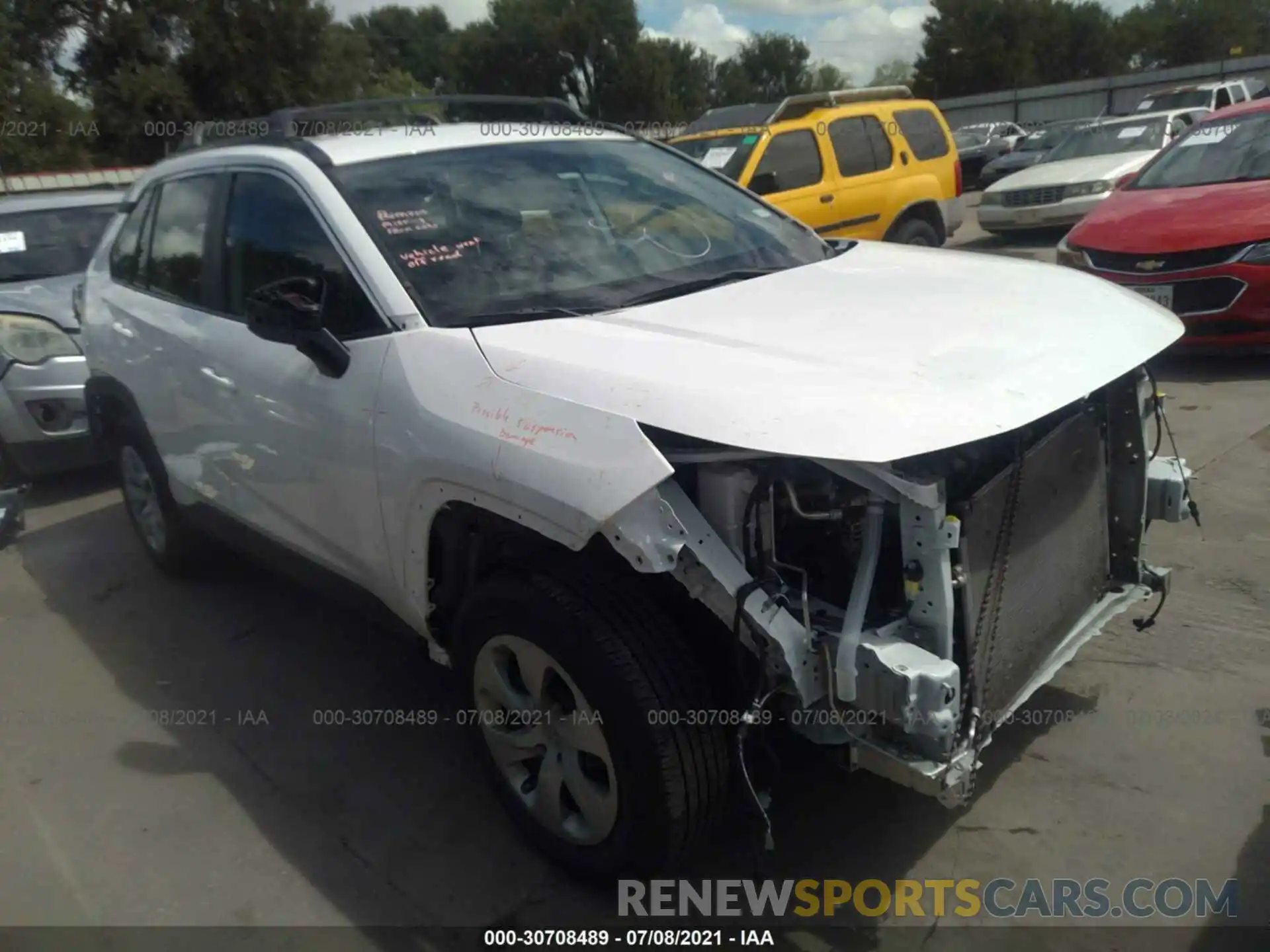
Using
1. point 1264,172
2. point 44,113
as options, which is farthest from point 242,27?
point 1264,172

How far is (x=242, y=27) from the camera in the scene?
32469mm

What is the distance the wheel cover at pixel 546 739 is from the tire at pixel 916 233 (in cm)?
832

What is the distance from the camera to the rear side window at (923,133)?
34.7ft

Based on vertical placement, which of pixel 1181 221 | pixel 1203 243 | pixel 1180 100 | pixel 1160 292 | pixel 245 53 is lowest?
pixel 1160 292

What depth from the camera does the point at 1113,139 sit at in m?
14.0

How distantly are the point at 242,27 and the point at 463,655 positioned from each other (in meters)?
35.1

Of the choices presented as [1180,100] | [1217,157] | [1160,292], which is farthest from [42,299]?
[1180,100]

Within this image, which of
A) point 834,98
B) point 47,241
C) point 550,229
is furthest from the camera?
point 834,98

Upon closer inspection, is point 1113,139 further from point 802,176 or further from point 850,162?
point 802,176

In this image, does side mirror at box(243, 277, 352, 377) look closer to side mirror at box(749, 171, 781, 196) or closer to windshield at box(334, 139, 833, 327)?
windshield at box(334, 139, 833, 327)

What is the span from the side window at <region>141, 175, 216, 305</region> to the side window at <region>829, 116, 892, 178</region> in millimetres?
6924

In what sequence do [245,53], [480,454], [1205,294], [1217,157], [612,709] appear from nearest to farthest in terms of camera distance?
1. [612,709]
2. [480,454]
3. [1205,294]
4. [1217,157]
5. [245,53]

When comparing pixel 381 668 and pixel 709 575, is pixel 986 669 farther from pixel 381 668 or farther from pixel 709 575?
pixel 381 668

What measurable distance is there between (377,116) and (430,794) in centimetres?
253
